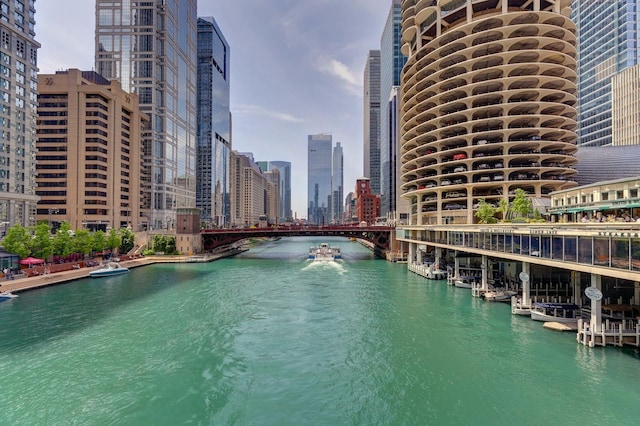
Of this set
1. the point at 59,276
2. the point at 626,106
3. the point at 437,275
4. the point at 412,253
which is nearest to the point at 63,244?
the point at 59,276

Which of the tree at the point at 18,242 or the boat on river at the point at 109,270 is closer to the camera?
the tree at the point at 18,242

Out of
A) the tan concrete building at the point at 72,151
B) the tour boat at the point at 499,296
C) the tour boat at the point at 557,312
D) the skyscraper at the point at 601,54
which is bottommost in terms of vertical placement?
the tour boat at the point at 499,296

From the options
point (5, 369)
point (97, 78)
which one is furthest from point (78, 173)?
point (5, 369)

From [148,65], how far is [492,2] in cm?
13778

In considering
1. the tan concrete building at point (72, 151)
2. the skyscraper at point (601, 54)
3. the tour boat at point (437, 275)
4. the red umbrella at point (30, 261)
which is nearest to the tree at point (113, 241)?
the red umbrella at point (30, 261)

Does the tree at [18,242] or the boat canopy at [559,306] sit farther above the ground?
the tree at [18,242]

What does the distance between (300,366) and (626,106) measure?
514 feet

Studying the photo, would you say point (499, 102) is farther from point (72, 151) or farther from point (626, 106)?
point (72, 151)

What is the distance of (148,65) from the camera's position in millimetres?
149875

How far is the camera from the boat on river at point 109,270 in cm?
6532

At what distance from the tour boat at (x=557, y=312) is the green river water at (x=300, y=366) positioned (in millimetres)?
→ 1683

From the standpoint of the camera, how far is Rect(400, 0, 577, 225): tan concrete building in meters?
76.6

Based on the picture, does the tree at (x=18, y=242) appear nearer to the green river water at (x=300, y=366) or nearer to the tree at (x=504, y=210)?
the green river water at (x=300, y=366)

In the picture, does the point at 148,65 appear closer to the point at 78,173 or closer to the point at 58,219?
the point at 78,173
